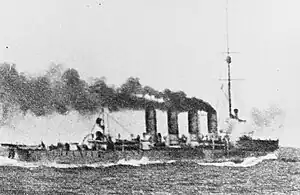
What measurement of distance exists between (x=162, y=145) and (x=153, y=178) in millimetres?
180

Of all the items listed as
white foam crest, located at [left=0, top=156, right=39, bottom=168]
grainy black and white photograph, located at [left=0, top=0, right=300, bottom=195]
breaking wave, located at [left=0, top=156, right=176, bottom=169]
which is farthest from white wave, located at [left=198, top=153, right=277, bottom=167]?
white foam crest, located at [left=0, top=156, right=39, bottom=168]

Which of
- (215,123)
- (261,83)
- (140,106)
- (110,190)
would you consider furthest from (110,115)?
(261,83)

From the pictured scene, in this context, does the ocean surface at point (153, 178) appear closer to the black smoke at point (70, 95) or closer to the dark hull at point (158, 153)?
the dark hull at point (158, 153)

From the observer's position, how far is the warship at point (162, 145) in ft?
7.90

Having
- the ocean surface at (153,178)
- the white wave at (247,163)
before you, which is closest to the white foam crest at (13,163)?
the ocean surface at (153,178)

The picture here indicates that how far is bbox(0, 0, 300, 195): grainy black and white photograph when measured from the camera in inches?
95.2

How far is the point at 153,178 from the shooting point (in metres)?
2.44

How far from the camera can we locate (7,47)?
2430mm

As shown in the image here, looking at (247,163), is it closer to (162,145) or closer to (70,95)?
(162,145)

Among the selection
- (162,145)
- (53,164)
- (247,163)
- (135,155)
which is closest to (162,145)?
(162,145)

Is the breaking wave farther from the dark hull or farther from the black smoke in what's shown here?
the black smoke

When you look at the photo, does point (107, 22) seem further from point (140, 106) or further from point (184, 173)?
point (184, 173)

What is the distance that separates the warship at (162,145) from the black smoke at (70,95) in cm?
2

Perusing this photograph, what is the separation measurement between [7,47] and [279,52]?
1.42m
